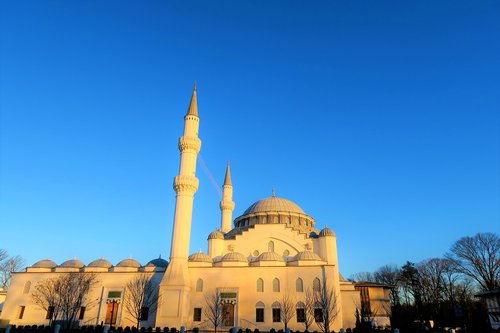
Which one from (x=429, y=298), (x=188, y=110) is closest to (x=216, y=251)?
(x=188, y=110)

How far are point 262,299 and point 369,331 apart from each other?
8.16 metres

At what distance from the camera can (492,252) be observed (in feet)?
109

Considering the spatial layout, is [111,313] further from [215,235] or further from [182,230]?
[215,235]

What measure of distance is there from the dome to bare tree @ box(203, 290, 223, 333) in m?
12.6

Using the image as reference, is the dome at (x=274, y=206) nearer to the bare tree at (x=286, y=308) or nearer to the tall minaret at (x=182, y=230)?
the tall minaret at (x=182, y=230)

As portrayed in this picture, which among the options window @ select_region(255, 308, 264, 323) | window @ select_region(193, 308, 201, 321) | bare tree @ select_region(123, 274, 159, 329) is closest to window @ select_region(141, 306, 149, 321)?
bare tree @ select_region(123, 274, 159, 329)

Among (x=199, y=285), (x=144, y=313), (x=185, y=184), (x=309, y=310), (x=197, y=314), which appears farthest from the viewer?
(x=185, y=184)

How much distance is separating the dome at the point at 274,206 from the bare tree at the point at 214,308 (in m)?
12.6

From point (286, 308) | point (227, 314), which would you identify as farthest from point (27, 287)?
point (286, 308)

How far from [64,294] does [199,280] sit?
10.5 metres

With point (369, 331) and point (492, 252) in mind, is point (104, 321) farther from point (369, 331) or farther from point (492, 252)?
point (492, 252)

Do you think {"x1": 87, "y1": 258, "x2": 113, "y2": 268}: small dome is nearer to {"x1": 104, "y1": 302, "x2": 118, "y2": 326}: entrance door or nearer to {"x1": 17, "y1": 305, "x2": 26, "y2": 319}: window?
{"x1": 104, "y1": 302, "x2": 118, "y2": 326}: entrance door

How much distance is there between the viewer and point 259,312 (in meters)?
26.2

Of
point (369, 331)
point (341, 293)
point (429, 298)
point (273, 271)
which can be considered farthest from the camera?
point (429, 298)
